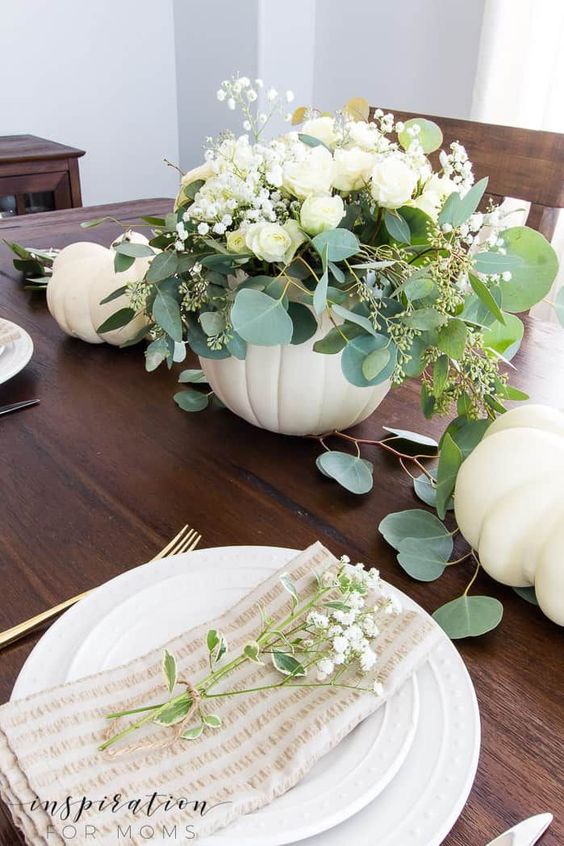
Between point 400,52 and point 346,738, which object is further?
point 400,52

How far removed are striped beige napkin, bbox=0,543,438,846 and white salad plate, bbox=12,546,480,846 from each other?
0.04 ft

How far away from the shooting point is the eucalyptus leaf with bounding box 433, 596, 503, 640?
1.63 feet

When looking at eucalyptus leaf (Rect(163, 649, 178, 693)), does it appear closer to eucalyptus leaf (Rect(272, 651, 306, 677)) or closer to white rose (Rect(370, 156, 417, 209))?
eucalyptus leaf (Rect(272, 651, 306, 677))

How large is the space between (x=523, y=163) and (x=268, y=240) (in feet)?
2.75

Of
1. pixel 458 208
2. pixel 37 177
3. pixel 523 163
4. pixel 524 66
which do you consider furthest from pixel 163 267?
pixel 37 177

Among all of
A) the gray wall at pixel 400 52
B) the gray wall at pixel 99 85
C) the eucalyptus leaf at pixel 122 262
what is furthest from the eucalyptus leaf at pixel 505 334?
the gray wall at pixel 99 85

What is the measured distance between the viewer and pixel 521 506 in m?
0.51

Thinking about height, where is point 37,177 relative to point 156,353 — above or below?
below

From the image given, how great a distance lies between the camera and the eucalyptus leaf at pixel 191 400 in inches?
31.5

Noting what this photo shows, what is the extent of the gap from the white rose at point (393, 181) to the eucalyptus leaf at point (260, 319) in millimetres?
121

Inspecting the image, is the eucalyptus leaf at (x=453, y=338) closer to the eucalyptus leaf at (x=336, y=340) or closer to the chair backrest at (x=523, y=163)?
the eucalyptus leaf at (x=336, y=340)

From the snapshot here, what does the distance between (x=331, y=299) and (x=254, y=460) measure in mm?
182

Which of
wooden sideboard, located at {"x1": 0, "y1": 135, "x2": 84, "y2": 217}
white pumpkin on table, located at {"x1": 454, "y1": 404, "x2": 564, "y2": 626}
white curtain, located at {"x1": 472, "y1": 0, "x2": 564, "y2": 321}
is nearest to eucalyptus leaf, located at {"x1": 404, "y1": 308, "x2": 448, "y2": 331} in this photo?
white pumpkin on table, located at {"x1": 454, "y1": 404, "x2": 564, "y2": 626}

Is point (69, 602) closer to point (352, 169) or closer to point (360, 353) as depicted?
point (360, 353)
